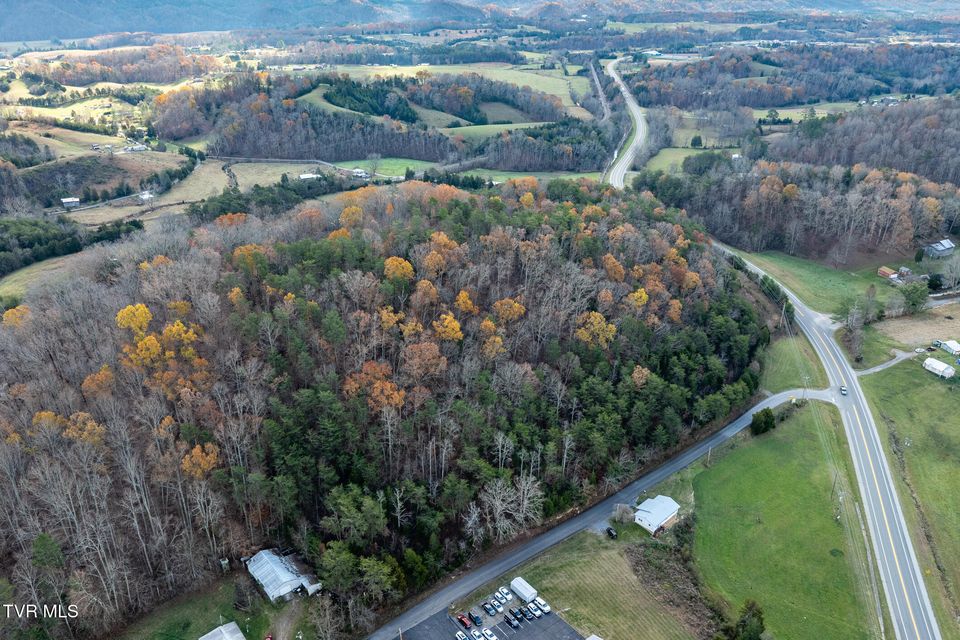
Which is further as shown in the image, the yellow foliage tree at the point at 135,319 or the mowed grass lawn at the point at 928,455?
the yellow foliage tree at the point at 135,319

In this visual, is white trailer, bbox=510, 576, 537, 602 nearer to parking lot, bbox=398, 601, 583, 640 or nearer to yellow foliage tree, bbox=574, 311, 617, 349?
parking lot, bbox=398, 601, 583, 640

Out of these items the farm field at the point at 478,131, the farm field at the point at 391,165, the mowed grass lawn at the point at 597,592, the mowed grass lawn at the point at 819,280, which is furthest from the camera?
the farm field at the point at 478,131

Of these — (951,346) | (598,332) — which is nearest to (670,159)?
(951,346)

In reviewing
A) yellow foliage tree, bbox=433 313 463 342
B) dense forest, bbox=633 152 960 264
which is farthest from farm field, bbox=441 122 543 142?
yellow foliage tree, bbox=433 313 463 342

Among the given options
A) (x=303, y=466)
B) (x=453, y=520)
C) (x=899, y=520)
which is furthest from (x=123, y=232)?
(x=899, y=520)

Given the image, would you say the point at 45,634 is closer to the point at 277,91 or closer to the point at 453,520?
the point at 453,520

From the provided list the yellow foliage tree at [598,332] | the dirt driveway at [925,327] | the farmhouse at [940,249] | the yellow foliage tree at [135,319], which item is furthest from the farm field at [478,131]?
the yellow foliage tree at [135,319]

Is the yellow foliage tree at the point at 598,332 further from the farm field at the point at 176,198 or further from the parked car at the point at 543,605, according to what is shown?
the farm field at the point at 176,198

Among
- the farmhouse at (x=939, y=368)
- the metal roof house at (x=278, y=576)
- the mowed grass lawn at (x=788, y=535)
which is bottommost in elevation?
the mowed grass lawn at (x=788, y=535)
